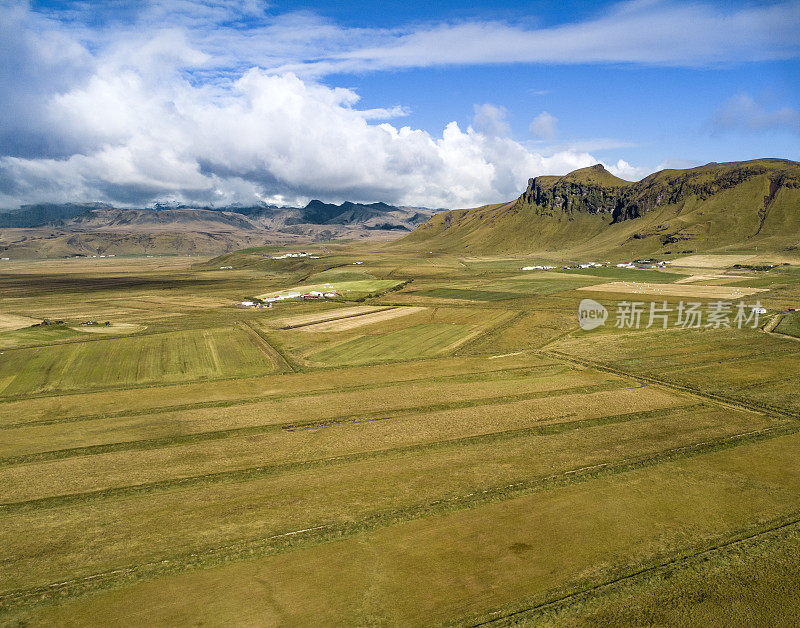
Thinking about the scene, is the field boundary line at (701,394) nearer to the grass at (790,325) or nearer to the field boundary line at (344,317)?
the grass at (790,325)

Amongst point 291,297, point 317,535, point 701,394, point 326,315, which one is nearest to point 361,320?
point 326,315

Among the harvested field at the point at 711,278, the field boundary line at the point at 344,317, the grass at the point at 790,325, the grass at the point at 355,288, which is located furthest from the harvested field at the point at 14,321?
the harvested field at the point at 711,278

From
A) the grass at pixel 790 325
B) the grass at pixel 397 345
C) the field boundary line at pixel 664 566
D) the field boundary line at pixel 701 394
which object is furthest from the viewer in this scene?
the grass at pixel 790 325

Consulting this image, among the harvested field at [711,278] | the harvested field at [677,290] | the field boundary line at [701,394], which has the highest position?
the harvested field at [711,278]

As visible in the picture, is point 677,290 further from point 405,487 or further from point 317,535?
point 317,535

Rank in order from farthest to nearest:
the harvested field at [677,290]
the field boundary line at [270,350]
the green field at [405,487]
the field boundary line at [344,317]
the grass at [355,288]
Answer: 1. the grass at [355,288]
2. the harvested field at [677,290]
3. the field boundary line at [344,317]
4. the field boundary line at [270,350]
5. the green field at [405,487]

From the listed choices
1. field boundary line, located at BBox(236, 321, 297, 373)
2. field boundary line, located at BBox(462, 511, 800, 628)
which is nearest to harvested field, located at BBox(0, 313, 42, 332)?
field boundary line, located at BBox(236, 321, 297, 373)

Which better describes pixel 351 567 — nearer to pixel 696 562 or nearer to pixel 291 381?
pixel 696 562
